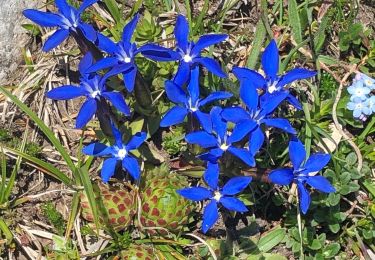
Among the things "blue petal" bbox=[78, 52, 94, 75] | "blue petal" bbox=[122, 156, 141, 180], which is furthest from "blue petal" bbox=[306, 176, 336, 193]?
"blue petal" bbox=[78, 52, 94, 75]

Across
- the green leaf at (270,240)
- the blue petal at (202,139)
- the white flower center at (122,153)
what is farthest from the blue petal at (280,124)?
the green leaf at (270,240)

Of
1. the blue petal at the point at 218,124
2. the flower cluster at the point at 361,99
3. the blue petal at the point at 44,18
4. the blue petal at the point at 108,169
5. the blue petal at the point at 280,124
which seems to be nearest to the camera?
the blue petal at the point at 280,124

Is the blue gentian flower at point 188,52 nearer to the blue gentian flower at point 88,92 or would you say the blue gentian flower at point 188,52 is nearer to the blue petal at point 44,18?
the blue gentian flower at point 88,92

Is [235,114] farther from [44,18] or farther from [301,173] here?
[44,18]

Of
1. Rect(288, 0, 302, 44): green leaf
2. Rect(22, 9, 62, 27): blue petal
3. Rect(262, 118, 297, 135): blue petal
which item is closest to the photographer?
Rect(262, 118, 297, 135): blue petal

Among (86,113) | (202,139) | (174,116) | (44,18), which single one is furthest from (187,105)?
(44,18)

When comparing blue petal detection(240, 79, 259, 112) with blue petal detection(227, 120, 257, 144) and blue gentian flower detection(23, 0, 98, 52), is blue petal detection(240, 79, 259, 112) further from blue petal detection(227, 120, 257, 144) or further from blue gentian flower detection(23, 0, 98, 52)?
blue gentian flower detection(23, 0, 98, 52)
